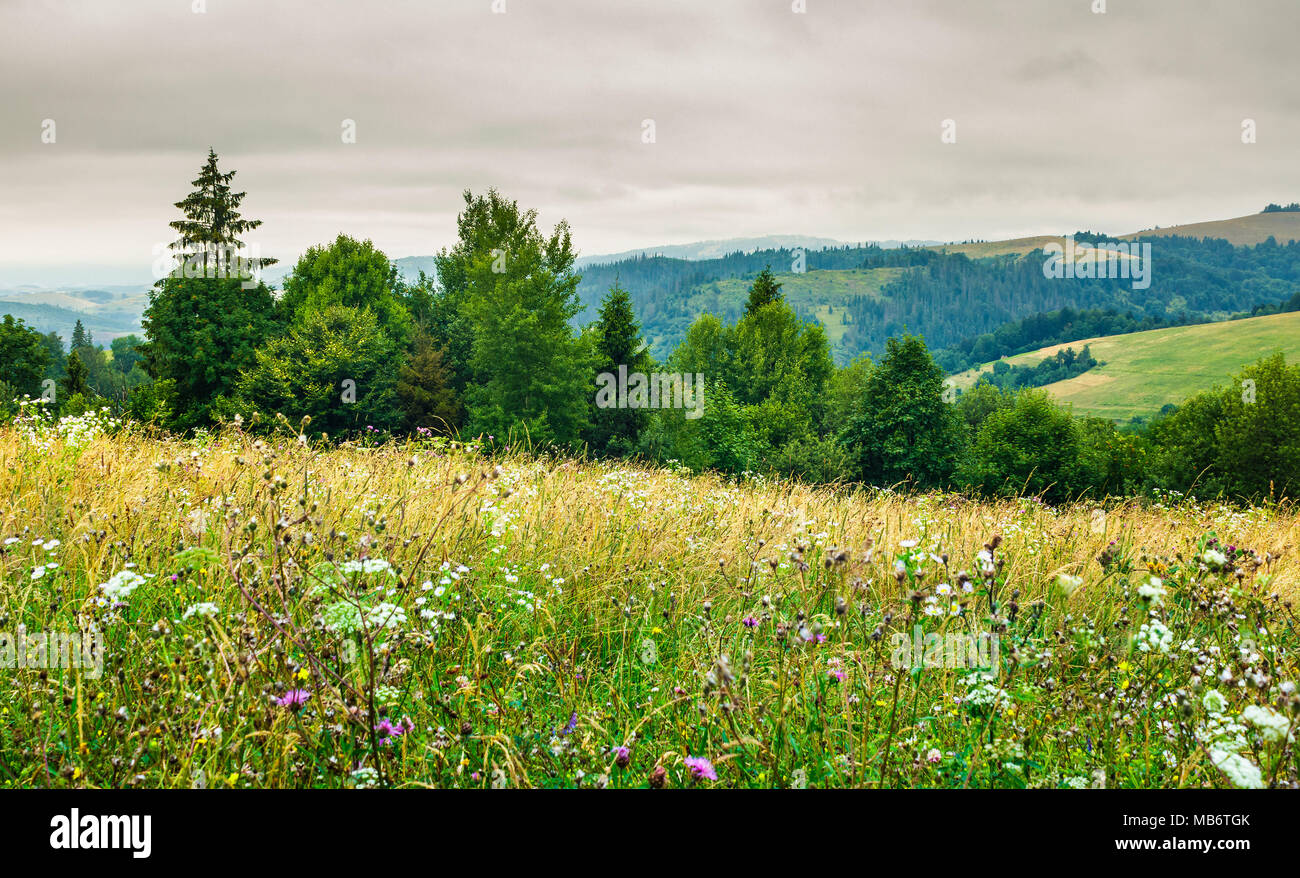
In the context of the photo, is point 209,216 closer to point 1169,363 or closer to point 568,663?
point 568,663

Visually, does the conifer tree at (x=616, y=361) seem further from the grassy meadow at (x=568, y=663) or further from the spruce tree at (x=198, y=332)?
the grassy meadow at (x=568, y=663)

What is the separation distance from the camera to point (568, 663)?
330 cm

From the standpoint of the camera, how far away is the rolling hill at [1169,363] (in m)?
128

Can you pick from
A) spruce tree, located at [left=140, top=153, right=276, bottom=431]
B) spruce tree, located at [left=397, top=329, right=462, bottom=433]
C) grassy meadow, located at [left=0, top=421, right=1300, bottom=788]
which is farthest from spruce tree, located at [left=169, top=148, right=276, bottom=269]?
grassy meadow, located at [left=0, top=421, right=1300, bottom=788]

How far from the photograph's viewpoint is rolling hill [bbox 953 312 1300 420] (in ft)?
421

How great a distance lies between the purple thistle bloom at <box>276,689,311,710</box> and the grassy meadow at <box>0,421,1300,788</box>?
0.01 m

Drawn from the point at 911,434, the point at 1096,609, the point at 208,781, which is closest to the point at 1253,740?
the point at 1096,609

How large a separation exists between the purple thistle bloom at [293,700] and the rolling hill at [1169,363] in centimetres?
14055

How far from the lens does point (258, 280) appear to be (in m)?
44.6

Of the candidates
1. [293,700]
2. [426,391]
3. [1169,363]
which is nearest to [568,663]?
[293,700]

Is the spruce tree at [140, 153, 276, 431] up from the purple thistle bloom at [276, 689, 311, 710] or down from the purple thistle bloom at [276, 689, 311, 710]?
up

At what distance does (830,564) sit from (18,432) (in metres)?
8.87

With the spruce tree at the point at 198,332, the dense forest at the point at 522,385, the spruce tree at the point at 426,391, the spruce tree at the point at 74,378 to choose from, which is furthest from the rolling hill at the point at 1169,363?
the spruce tree at the point at 74,378

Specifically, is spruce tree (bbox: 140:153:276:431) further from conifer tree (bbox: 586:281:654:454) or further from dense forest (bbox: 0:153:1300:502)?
conifer tree (bbox: 586:281:654:454)
